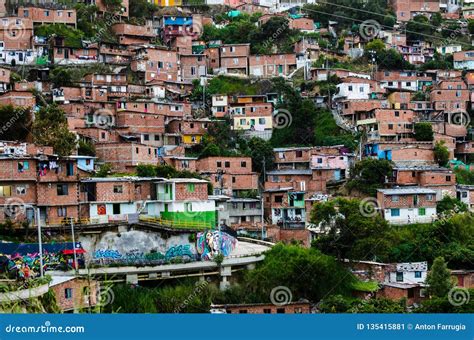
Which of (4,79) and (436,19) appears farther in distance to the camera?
(436,19)

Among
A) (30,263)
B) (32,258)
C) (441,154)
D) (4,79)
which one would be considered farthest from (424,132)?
(30,263)

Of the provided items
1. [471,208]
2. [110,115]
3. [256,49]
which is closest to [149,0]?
[256,49]

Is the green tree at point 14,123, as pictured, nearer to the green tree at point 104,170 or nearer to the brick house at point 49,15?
the green tree at point 104,170

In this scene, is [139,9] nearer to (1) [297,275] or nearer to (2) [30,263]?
(1) [297,275]

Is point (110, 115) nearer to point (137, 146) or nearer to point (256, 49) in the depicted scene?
point (137, 146)

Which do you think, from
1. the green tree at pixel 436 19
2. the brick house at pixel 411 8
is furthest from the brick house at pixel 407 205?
the brick house at pixel 411 8

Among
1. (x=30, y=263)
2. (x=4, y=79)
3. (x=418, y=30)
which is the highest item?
(x=418, y=30)

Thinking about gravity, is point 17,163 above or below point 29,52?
below
